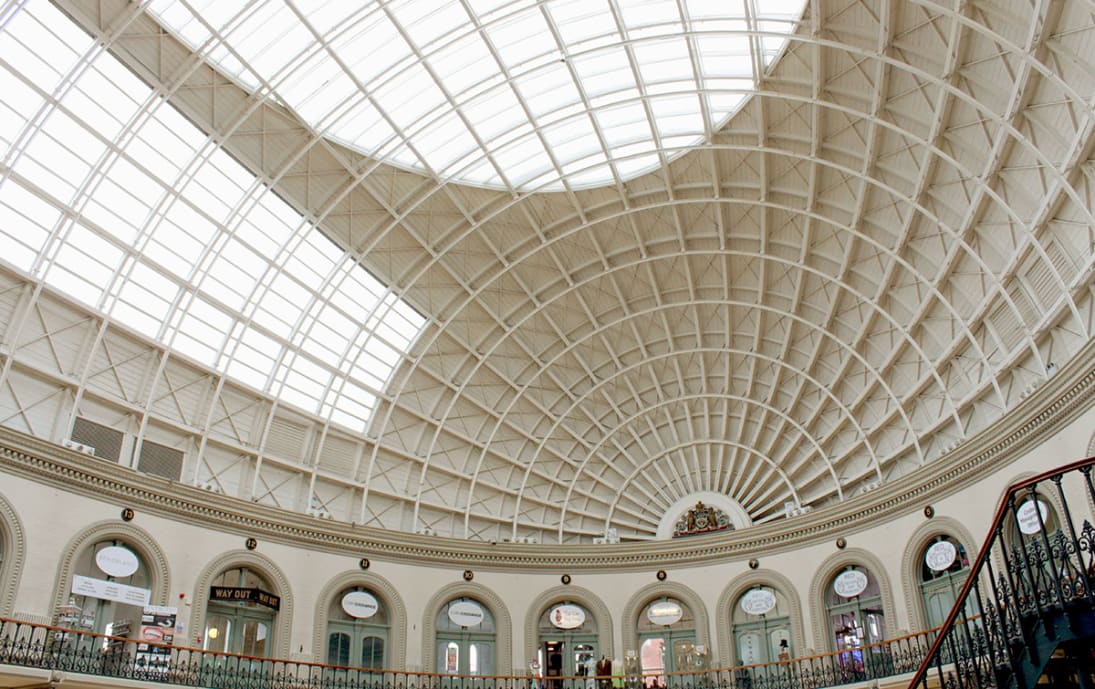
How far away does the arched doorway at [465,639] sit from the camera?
139ft

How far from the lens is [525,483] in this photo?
4822cm

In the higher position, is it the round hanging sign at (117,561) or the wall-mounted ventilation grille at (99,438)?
the wall-mounted ventilation grille at (99,438)

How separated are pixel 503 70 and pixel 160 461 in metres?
21.9

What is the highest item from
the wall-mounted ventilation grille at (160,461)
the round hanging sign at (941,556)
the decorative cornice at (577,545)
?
the wall-mounted ventilation grille at (160,461)

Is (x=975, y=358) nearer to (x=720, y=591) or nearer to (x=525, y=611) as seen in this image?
(x=720, y=591)

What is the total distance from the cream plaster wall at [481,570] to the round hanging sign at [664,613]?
3.56 ft

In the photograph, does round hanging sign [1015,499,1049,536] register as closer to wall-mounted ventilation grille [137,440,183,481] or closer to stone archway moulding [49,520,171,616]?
stone archway moulding [49,520,171,616]

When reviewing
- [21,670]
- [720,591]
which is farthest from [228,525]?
[720,591]

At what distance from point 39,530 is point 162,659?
6495 millimetres

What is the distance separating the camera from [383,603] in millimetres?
41906

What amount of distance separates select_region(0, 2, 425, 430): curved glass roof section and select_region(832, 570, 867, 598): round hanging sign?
80.6 ft

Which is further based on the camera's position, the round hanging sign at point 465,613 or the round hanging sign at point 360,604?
the round hanging sign at point 465,613

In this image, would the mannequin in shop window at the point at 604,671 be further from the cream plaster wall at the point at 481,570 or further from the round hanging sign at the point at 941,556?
the round hanging sign at the point at 941,556

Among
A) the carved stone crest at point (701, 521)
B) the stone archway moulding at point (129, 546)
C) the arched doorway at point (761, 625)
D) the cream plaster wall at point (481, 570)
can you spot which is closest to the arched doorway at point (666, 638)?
the cream plaster wall at point (481, 570)
